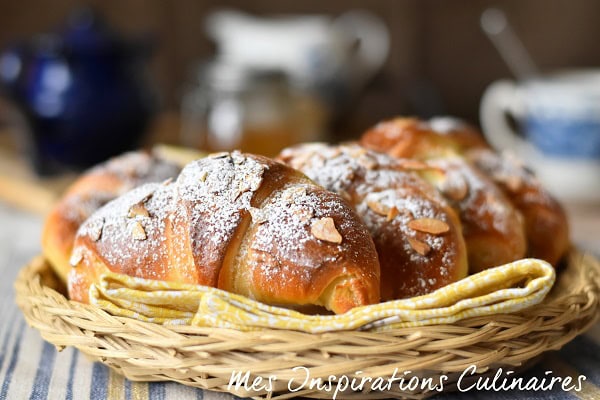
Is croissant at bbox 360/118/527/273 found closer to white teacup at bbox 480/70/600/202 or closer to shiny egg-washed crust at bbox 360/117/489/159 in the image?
shiny egg-washed crust at bbox 360/117/489/159

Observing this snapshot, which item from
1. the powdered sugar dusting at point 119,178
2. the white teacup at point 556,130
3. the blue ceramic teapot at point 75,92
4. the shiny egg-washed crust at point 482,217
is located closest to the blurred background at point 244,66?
the blue ceramic teapot at point 75,92

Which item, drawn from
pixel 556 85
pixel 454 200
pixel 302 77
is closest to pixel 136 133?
pixel 302 77

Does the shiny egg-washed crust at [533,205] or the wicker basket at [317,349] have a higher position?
the shiny egg-washed crust at [533,205]

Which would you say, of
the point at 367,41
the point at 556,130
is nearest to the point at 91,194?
the point at 556,130

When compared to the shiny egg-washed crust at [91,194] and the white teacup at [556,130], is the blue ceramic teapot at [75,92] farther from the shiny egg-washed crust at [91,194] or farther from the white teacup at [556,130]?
the white teacup at [556,130]

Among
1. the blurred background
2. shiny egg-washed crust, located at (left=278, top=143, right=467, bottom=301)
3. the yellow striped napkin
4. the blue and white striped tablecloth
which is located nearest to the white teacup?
the blurred background

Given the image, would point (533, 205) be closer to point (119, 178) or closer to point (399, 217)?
point (399, 217)
